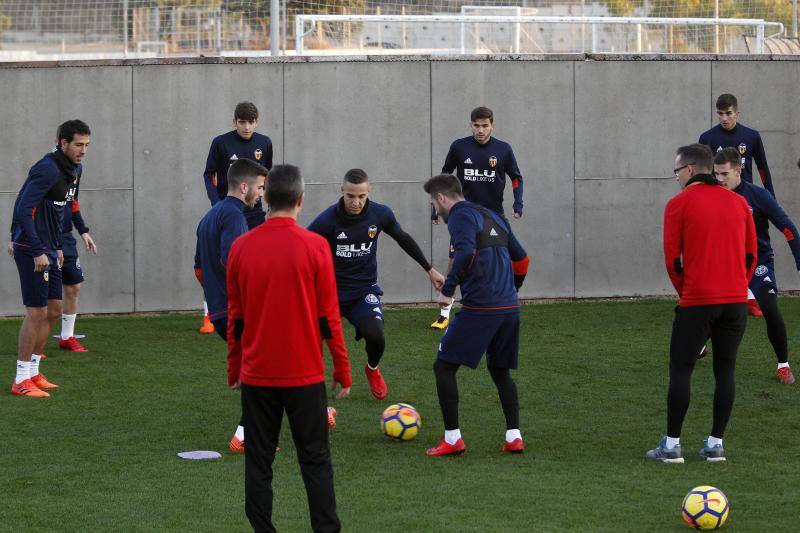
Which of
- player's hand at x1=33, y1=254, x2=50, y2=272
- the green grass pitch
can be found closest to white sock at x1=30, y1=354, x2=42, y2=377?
the green grass pitch

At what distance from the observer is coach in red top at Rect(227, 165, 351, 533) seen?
4922 mm

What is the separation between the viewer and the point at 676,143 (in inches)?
556

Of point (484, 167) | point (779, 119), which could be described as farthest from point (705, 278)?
point (779, 119)

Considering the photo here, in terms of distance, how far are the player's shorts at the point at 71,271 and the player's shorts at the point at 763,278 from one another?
624 cm

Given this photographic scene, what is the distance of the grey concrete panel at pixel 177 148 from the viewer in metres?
13.5

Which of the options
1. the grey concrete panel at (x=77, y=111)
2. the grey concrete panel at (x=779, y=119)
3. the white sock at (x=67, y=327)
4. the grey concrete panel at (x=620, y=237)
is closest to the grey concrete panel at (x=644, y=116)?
the grey concrete panel at (x=620, y=237)

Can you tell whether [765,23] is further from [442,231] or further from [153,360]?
[153,360]

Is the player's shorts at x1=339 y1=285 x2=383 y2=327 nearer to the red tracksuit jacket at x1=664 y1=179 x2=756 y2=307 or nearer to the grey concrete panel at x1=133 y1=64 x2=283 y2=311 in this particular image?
the red tracksuit jacket at x1=664 y1=179 x2=756 y2=307

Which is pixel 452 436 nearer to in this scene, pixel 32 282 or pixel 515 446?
pixel 515 446

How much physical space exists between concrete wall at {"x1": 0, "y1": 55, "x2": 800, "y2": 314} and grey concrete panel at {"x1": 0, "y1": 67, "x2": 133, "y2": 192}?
0.02 metres

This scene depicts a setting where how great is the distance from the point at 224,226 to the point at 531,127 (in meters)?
7.84

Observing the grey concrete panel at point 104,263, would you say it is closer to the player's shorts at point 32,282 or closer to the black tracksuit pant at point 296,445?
the player's shorts at point 32,282

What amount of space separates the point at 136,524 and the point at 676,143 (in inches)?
398

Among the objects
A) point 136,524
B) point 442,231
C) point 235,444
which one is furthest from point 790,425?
point 442,231
